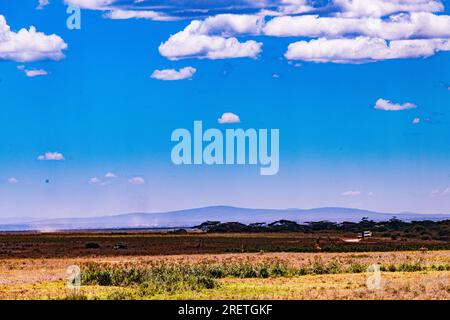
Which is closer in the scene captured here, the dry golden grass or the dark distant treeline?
the dry golden grass

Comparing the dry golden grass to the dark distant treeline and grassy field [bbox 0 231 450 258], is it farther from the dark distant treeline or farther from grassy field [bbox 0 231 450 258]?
the dark distant treeline

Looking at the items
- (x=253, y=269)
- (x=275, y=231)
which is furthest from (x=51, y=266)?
(x=275, y=231)

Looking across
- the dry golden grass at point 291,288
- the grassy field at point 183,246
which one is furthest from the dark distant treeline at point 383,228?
the dry golden grass at point 291,288

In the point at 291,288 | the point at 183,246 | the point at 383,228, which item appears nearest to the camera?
the point at 291,288

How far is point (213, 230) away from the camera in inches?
7840

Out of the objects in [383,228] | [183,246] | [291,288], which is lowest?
[291,288]

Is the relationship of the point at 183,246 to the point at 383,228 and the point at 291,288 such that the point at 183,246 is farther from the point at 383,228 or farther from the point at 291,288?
the point at 383,228

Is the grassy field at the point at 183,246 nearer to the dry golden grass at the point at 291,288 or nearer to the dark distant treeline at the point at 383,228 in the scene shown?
the dark distant treeline at the point at 383,228

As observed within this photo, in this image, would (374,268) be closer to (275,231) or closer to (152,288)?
→ (152,288)

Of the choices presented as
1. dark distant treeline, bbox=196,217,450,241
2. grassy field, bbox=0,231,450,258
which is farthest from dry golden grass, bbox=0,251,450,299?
dark distant treeline, bbox=196,217,450,241

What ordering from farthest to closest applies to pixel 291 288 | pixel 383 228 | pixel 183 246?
pixel 383 228 < pixel 183 246 < pixel 291 288

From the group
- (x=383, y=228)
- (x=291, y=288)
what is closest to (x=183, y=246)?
(x=291, y=288)

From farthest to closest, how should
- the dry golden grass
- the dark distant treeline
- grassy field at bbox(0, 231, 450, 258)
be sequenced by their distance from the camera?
the dark distant treeline < grassy field at bbox(0, 231, 450, 258) < the dry golden grass
